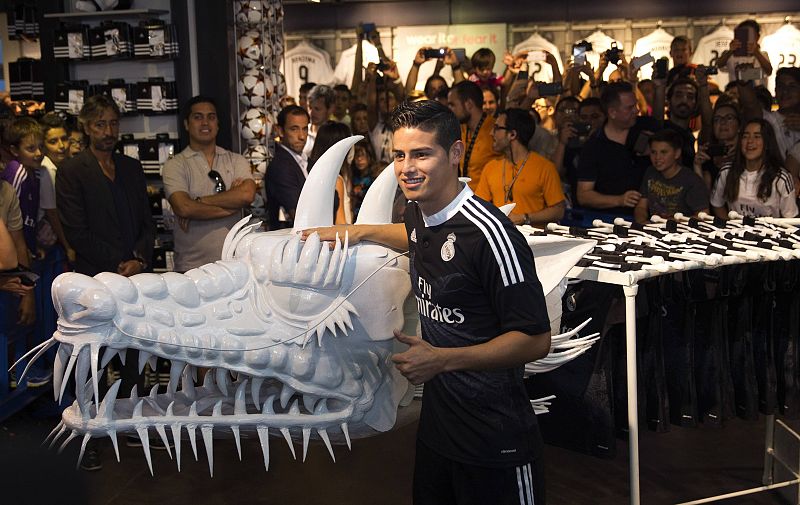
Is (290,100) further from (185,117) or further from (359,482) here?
(359,482)

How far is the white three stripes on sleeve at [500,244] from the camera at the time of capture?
2.20 meters

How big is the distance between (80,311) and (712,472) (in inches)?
A: 119

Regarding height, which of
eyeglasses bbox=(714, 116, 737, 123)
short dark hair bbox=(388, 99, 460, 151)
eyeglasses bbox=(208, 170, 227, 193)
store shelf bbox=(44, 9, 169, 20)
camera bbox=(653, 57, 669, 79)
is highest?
store shelf bbox=(44, 9, 169, 20)

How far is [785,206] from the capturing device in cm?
512

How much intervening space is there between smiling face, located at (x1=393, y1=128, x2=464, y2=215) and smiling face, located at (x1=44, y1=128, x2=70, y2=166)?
4.02 meters

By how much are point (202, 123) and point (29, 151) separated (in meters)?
0.98

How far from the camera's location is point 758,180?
5270mm

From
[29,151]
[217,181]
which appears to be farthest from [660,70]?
[29,151]

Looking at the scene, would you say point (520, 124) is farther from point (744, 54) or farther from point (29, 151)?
point (744, 54)

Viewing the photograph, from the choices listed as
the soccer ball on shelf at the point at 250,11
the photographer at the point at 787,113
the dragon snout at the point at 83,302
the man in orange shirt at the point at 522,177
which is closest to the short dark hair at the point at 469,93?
the man in orange shirt at the point at 522,177

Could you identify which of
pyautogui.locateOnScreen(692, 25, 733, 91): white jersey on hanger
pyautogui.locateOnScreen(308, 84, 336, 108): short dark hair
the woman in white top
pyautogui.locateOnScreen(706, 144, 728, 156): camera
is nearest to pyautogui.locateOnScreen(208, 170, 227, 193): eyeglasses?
pyautogui.locateOnScreen(308, 84, 336, 108): short dark hair

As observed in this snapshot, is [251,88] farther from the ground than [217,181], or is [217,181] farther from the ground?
[251,88]

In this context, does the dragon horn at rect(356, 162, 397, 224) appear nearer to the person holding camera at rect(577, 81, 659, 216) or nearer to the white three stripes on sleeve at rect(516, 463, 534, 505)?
the white three stripes on sleeve at rect(516, 463, 534, 505)

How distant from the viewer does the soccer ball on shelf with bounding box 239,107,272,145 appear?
618cm
